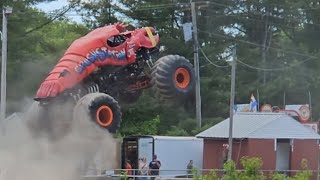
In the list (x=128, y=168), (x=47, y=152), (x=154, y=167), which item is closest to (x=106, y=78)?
(x=47, y=152)

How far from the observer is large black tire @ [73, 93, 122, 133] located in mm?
15148

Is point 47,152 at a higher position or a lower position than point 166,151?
lower

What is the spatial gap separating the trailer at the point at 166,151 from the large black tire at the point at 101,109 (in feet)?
38.6

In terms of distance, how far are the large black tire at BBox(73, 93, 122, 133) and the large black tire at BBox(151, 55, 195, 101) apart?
1295 millimetres

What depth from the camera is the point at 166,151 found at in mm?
31609

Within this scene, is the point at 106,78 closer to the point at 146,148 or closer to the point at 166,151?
the point at 146,148

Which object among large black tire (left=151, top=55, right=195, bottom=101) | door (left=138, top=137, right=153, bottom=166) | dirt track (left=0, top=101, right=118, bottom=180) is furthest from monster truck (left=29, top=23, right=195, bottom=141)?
door (left=138, top=137, right=153, bottom=166)

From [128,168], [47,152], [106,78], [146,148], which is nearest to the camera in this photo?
[106,78]

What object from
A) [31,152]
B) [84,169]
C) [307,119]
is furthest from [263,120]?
[31,152]

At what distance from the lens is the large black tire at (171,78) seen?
14.3 m

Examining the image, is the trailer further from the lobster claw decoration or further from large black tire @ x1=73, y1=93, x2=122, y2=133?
large black tire @ x1=73, y1=93, x2=122, y2=133

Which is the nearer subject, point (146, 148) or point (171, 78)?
point (171, 78)

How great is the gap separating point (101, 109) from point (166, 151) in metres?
16.4

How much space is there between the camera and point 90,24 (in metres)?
48.3
